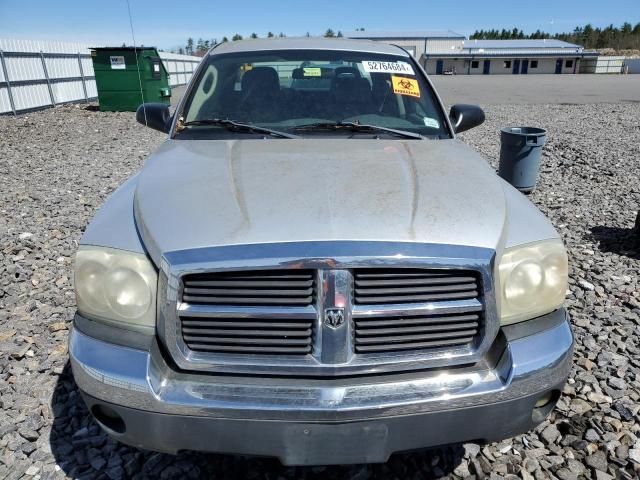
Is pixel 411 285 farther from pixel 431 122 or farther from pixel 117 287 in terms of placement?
pixel 431 122

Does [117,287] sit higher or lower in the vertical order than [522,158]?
higher

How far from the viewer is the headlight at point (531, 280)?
75.7 inches

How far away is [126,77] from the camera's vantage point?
49.9 feet

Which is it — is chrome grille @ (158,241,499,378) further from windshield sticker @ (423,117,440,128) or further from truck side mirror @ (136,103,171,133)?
truck side mirror @ (136,103,171,133)

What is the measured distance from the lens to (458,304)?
1.79 m

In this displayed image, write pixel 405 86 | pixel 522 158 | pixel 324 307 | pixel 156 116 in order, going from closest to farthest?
1. pixel 324 307
2. pixel 405 86
3. pixel 156 116
4. pixel 522 158

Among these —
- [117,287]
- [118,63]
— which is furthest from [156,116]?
[118,63]

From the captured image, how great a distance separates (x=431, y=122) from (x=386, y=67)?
1.89 feet

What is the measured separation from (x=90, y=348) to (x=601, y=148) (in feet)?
34.5

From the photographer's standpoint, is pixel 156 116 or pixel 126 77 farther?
pixel 126 77

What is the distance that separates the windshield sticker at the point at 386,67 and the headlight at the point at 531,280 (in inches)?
76.2

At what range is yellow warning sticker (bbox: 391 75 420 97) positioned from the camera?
11.2 ft

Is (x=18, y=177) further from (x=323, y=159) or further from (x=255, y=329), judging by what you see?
(x=255, y=329)

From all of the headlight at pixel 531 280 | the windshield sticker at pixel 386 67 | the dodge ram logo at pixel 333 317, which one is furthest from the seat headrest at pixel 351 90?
the dodge ram logo at pixel 333 317
